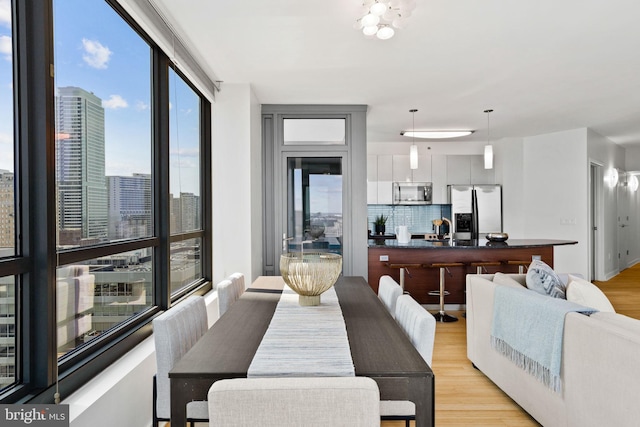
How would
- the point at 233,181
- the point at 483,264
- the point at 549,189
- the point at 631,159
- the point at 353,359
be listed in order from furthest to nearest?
the point at 631,159 < the point at 549,189 < the point at 483,264 < the point at 233,181 < the point at 353,359

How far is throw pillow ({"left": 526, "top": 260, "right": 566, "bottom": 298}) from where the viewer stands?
95.4 inches

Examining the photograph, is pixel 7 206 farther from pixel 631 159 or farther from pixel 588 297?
pixel 631 159

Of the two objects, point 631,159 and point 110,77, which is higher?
point 631,159

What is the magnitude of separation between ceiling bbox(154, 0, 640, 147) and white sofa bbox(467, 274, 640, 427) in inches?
74.6

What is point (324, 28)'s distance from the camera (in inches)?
104

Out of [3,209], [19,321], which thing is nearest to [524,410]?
[19,321]

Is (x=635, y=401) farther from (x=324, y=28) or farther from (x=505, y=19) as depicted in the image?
(x=324, y=28)

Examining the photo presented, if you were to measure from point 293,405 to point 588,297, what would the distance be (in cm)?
204

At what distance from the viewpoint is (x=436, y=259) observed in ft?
15.4

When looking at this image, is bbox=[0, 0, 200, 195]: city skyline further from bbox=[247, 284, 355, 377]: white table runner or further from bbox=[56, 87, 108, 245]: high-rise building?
bbox=[247, 284, 355, 377]: white table runner

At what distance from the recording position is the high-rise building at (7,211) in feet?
4.67

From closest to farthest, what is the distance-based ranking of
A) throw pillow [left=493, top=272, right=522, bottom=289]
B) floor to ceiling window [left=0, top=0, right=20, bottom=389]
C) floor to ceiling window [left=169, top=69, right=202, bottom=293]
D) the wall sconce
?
floor to ceiling window [left=0, top=0, right=20, bottom=389] → throw pillow [left=493, top=272, right=522, bottom=289] → floor to ceiling window [left=169, top=69, right=202, bottom=293] → the wall sconce

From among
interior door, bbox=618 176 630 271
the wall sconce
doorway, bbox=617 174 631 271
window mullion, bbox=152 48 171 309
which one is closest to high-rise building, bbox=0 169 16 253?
window mullion, bbox=152 48 171 309

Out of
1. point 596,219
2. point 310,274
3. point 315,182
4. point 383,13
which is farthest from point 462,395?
point 596,219
